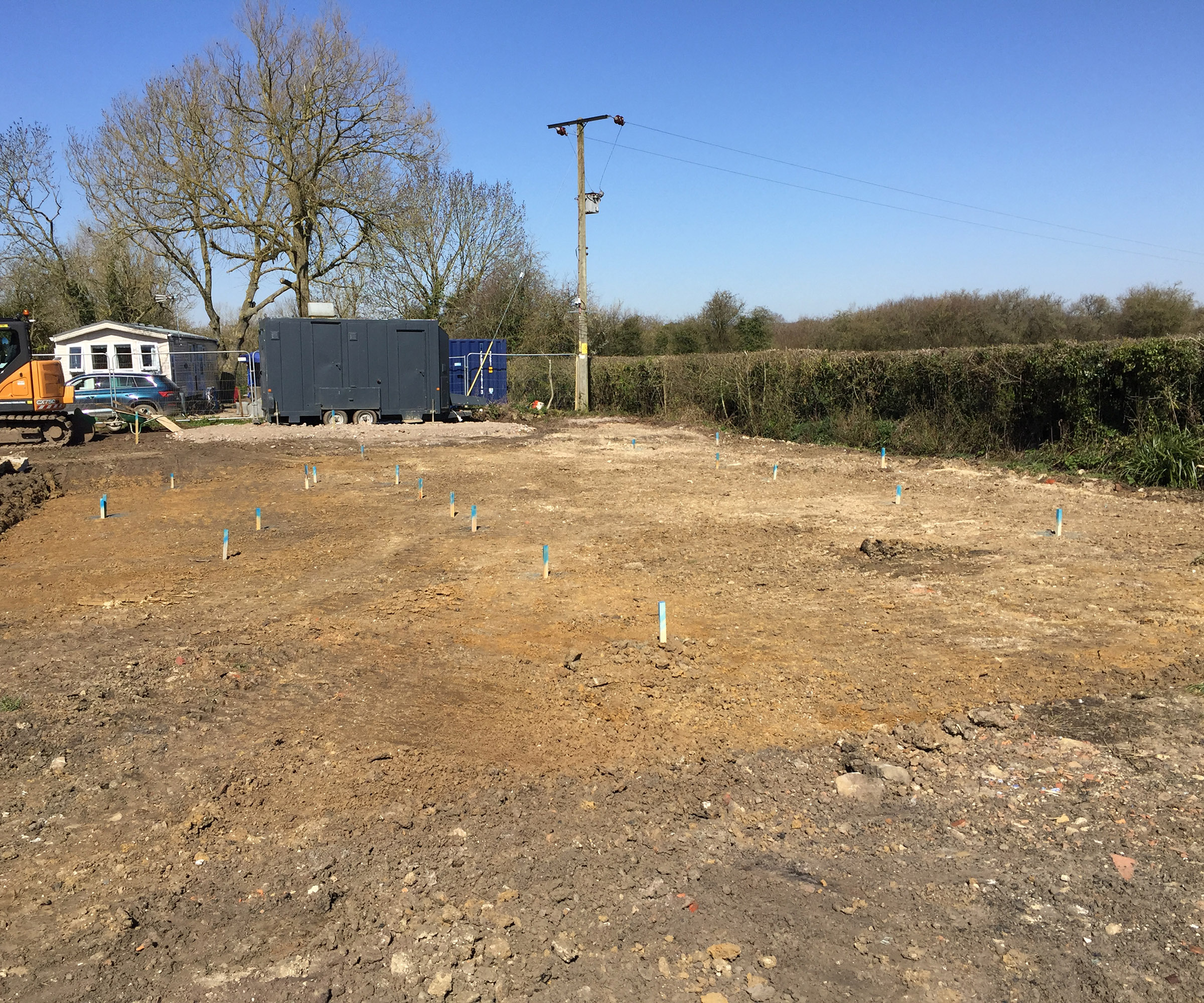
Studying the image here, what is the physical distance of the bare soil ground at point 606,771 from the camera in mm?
3377

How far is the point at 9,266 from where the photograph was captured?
3709 cm

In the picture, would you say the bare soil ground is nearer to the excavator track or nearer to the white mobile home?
the excavator track

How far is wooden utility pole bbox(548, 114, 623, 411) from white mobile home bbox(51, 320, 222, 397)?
11.9 metres

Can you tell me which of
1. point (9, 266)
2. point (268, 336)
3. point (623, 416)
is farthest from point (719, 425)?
point (9, 266)

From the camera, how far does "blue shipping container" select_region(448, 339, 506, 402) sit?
28922 mm

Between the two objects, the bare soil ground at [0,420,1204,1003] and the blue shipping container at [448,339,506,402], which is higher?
the blue shipping container at [448,339,506,402]

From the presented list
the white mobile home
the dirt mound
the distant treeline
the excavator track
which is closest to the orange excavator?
the excavator track

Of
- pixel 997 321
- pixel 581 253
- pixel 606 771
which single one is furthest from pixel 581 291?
pixel 606 771

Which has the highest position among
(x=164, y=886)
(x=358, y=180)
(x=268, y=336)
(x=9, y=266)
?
(x=358, y=180)

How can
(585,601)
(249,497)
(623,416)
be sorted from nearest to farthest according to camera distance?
(585,601) < (249,497) < (623,416)

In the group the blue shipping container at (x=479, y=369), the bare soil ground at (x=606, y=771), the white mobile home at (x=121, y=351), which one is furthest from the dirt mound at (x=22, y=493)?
the blue shipping container at (x=479, y=369)

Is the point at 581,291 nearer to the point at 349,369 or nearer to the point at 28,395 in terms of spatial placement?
the point at 349,369

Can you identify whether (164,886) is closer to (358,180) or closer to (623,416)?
(623,416)

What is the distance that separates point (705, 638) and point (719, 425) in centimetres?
1796
